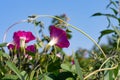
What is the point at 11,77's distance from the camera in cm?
121

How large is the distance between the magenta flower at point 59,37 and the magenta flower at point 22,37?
0.13 meters

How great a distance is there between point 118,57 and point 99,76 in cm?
10

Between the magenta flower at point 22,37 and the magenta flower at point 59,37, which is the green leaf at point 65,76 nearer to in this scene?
the magenta flower at point 59,37

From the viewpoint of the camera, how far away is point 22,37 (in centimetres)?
143

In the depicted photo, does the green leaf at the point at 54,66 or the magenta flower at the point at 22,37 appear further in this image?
the magenta flower at the point at 22,37

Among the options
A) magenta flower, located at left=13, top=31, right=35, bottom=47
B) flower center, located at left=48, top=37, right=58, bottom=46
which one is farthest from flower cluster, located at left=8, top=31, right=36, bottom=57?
flower center, located at left=48, top=37, right=58, bottom=46

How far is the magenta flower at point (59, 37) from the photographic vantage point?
1350 millimetres

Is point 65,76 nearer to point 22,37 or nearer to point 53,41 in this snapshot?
point 53,41

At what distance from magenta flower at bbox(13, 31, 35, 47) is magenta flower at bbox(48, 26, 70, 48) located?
5.1 inches

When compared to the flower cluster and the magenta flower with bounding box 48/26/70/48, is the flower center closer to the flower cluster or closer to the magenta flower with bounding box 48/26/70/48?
the magenta flower with bounding box 48/26/70/48

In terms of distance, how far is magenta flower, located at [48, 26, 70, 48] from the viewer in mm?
1350

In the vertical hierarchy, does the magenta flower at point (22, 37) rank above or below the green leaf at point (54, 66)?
above

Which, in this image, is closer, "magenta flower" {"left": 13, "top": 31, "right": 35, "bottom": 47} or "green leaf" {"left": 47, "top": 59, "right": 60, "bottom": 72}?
"green leaf" {"left": 47, "top": 59, "right": 60, "bottom": 72}

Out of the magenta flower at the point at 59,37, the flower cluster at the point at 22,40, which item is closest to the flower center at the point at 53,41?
the magenta flower at the point at 59,37
